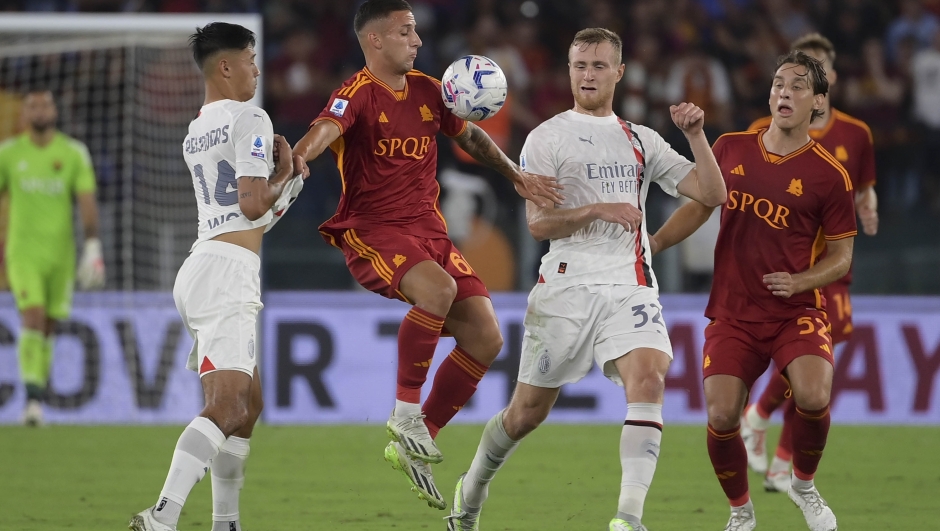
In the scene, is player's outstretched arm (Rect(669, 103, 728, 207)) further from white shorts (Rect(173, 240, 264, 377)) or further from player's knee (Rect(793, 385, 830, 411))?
white shorts (Rect(173, 240, 264, 377))

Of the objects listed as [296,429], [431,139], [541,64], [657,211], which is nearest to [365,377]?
[296,429]

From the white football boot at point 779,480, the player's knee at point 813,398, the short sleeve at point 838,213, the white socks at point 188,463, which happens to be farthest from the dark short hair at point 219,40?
the white football boot at point 779,480

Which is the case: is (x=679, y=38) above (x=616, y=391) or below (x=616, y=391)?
above

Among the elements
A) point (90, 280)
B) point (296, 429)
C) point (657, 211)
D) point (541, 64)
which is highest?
point (541, 64)

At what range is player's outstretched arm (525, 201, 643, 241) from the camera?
5832mm

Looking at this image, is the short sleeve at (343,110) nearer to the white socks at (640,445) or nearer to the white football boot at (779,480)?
the white socks at (640,445)

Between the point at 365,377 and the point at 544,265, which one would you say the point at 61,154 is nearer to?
the point at 365,377

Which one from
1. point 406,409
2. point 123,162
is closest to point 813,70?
point 406,409

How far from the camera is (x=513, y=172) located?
6.21 metres

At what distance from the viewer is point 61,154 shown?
37.6 feet

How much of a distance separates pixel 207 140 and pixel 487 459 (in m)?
1.98

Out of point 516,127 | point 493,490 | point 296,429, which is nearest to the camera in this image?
point 493,490

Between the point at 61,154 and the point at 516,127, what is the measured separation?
450cm

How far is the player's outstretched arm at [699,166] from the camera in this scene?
19.1 ft
